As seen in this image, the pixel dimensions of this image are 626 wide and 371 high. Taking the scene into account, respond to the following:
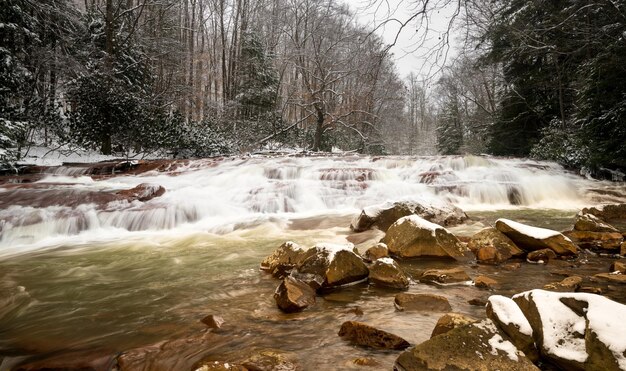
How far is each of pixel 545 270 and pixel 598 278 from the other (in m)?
0.42

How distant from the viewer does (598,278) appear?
9.98ft

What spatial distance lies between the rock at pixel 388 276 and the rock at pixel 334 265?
99mm

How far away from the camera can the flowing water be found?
2.34 meters

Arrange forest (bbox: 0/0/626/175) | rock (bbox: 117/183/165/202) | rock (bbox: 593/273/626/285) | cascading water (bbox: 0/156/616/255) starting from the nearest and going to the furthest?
1. rock (bbox: 593/273/626/285)
2. cascading water (bbox: 0/156/616/255)
3. rock (bbox: 117/183/165/202)
4. forest (bbox: 0/0/626/175)

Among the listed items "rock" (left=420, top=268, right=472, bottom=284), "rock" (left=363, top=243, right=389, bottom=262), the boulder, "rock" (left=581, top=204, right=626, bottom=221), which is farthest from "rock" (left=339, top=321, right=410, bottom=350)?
"rock" (left=581, top=204, right=626, bottom=221)

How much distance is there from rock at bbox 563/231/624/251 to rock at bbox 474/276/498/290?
186 cm

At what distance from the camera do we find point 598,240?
4.16m

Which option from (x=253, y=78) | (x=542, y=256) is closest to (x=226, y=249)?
(x=542, y=256)

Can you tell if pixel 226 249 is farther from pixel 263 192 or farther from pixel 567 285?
pixel 567 285

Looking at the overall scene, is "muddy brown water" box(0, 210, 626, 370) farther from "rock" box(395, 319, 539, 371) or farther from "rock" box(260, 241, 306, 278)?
"rock" box(395, 319, 539, 371)

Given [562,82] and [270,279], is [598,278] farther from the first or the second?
[562,82]

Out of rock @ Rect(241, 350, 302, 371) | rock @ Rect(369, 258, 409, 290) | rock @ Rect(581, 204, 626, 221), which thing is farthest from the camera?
rock @ Rect(581, 204, 626, 221)

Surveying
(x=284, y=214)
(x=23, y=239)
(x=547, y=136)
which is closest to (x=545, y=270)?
(x=284, y=214)

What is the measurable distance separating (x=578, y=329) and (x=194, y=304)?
2.59 metres
